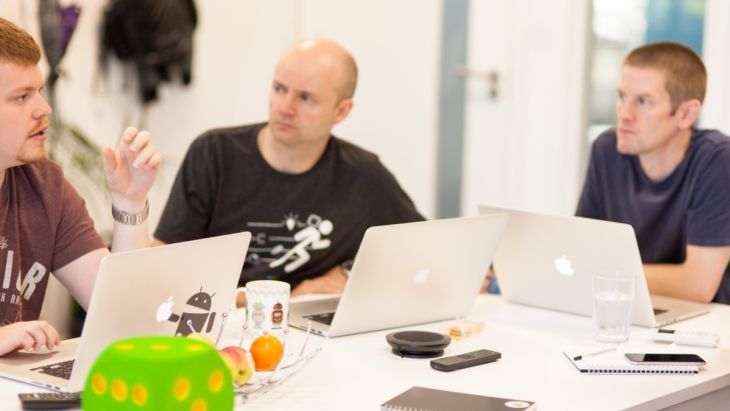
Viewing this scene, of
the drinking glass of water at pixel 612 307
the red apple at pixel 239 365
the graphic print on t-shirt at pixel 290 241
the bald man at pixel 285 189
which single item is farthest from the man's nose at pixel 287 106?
the red apple at pixel 239 365

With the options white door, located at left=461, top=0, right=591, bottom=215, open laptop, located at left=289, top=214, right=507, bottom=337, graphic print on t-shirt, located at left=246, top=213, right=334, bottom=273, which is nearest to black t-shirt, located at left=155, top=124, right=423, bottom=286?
graphic print on t-shirt, located at left=246, top=213, right=334, bottom=273

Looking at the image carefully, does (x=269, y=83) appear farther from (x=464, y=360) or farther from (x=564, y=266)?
(x=464, y=360)

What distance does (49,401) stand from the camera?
1429 mm

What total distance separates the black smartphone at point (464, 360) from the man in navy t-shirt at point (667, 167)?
0.81m

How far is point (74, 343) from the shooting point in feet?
5.91

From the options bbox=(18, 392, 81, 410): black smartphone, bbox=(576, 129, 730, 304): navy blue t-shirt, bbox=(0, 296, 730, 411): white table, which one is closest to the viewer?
bbox=(18, 392, 81, 410): black smartphone

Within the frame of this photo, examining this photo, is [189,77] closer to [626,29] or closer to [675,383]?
[626,29]

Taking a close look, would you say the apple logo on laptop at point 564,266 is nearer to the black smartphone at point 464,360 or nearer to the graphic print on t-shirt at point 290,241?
the black smartphone at point 464,360

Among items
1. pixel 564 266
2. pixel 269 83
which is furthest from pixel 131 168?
pixel 269 83

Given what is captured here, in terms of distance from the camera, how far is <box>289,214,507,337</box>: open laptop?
6.26ft

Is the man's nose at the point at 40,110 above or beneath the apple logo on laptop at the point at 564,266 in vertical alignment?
above

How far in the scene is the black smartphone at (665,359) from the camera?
176 cm

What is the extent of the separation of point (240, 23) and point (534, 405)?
2.68 metres

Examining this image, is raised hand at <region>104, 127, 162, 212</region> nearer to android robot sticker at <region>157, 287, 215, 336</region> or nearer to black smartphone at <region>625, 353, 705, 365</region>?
android robot sticker at <region>157, 287, 215, 336</region>
